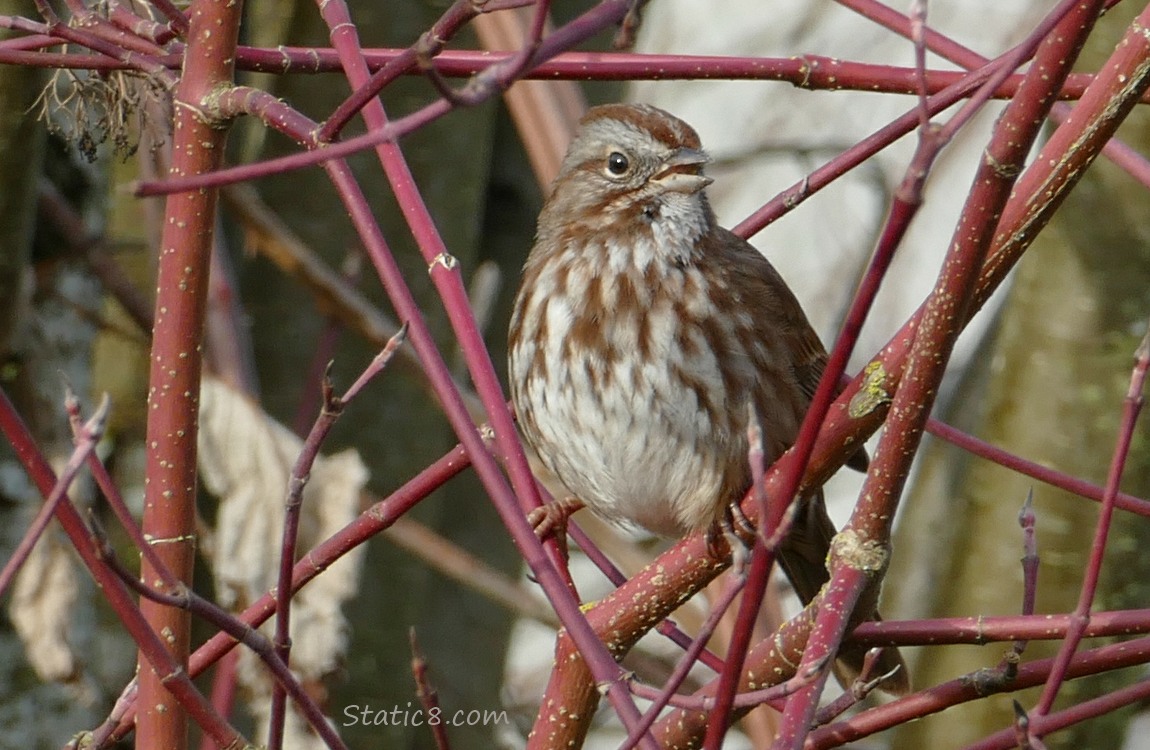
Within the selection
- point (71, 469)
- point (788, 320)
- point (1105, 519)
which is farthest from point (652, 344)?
point (71, 469)

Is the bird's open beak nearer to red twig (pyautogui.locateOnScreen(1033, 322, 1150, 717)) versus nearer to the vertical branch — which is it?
the vertical branch

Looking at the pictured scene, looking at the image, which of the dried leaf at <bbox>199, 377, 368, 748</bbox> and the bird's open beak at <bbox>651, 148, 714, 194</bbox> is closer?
the bird's open beak at <bbox>651, 148, 714, 194</bbox>

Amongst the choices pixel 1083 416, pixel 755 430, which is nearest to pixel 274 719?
pixel 755 430

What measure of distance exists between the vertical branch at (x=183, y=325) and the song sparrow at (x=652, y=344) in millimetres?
1097

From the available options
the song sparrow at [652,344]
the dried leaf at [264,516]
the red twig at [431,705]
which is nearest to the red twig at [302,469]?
the red twig at [431,705]

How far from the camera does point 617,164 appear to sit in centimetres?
323

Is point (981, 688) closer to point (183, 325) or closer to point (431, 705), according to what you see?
point (431, 705)

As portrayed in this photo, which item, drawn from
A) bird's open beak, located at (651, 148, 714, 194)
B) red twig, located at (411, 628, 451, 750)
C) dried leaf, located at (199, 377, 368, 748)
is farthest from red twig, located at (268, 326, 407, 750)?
dried leaf, located at (199, 377, 368, 748)

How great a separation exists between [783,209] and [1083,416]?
7.21ft

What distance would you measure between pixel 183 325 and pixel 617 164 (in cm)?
152

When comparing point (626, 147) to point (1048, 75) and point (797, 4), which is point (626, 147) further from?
point (797, 4)

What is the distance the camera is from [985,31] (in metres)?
7.43

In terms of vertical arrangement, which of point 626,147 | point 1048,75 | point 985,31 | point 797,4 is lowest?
point 1048,75

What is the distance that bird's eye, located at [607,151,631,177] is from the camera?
3.22m
